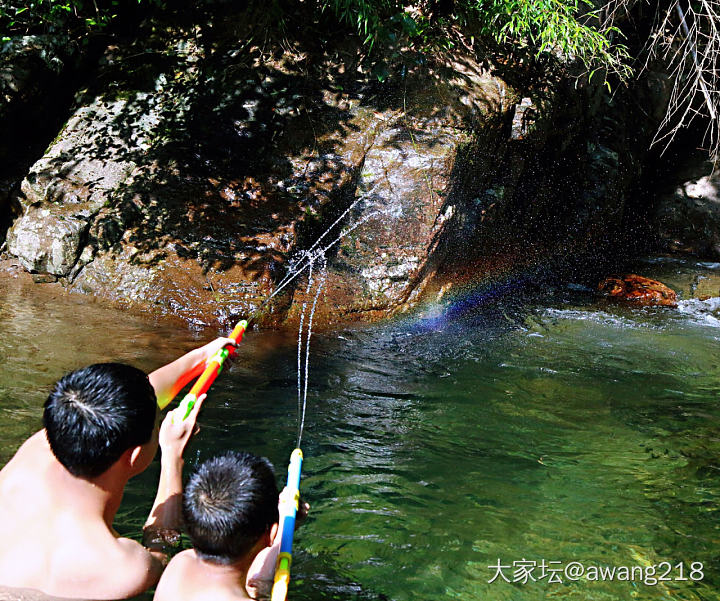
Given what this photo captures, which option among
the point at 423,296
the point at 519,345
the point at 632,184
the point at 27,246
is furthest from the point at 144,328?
the point at 632,184

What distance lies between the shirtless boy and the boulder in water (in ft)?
25.8

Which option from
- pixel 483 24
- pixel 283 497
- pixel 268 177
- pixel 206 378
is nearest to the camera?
pixel 283 497

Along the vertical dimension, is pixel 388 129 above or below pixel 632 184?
above

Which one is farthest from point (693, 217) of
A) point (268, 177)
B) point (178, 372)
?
point (178, 372)

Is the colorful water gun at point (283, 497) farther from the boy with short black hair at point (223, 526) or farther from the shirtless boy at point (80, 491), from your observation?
the shirtless boy at point (80, 491)

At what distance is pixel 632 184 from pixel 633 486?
27.7 ft

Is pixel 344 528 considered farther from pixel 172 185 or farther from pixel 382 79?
pixel 382 79

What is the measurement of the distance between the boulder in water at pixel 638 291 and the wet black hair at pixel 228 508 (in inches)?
306

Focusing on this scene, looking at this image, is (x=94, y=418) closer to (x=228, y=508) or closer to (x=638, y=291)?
(x=228, y=508)

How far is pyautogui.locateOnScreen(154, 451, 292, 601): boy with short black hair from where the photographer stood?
7.47 ft

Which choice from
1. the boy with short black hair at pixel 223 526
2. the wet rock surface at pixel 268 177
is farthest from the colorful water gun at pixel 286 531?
the wet rock surface at pixel 268 177

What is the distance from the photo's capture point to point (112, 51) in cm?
891

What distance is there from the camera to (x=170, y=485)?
9.99 feet

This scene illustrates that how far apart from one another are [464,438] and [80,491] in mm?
2919
